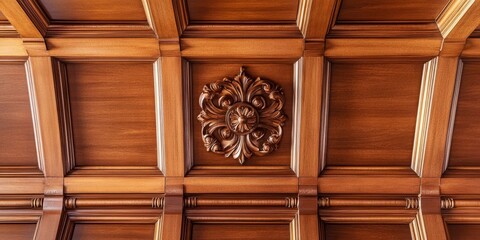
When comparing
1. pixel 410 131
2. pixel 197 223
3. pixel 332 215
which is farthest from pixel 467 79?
pixel 197 223

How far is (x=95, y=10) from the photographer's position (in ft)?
5.09

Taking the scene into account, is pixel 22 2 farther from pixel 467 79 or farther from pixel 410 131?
pixel 467 79

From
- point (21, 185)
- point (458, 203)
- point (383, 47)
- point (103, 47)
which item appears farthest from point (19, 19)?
point (458, 203)

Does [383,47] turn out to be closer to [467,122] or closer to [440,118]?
[440,118]

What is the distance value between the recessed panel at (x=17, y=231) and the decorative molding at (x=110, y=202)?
0.16m

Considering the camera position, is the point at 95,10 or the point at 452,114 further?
the point at 452,114

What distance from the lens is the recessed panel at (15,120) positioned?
169 cm

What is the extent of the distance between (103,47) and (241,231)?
87 centimetres

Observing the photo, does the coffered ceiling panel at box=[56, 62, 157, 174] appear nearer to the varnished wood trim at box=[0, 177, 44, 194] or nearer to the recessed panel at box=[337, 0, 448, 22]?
the varnished wood trim at box=[0, 177, 44, 194]

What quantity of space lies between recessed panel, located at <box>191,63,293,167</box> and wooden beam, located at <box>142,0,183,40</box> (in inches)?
6.3

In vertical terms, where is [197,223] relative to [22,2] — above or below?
below

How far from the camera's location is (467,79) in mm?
1688

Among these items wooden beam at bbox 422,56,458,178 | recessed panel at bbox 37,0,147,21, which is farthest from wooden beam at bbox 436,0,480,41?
recessed panel at bbox 37,0,147,21

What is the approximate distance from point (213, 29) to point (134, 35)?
0.28m
